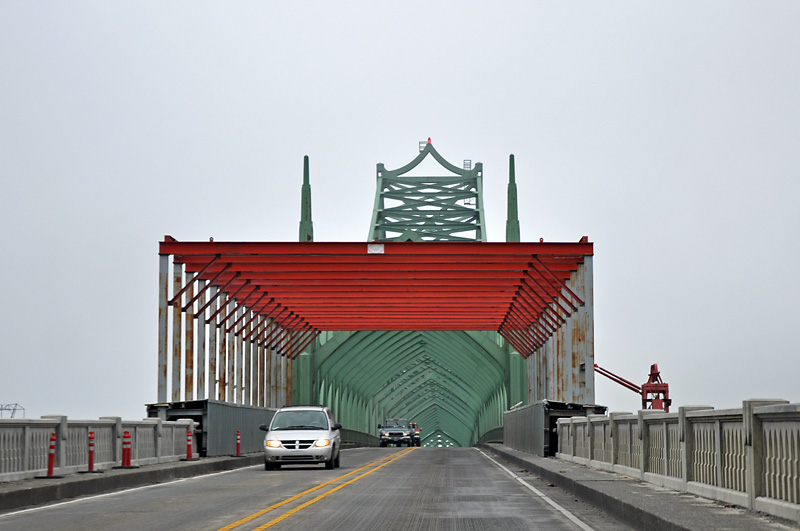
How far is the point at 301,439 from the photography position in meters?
27.1

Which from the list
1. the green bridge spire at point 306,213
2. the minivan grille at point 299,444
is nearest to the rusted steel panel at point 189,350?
→ the minivan grille at point 299,444

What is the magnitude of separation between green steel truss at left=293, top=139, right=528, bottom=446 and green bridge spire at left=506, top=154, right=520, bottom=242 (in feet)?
0.33

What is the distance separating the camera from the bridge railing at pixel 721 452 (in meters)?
10.5

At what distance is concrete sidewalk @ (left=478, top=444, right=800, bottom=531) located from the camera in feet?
34.4

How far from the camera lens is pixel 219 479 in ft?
78.5

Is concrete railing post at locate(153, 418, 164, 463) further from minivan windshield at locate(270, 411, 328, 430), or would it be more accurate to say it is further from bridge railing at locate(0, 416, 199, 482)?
minivan windshield at locate(270, 411, 328, 430)

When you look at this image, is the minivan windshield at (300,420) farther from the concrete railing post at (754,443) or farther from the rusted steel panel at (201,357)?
the concrete railing post at (754,443)

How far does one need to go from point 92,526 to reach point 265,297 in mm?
40531

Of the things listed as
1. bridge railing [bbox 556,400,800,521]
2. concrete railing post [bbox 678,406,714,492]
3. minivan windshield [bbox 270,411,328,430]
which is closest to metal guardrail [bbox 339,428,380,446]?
minivan windshield [bbox 270,411,328,430]

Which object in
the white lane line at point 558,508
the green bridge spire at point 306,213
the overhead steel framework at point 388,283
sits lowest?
the white lane line at point 558,508

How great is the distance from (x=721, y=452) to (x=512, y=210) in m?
88.5

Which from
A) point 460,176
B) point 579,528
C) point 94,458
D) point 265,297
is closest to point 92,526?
point 579,528

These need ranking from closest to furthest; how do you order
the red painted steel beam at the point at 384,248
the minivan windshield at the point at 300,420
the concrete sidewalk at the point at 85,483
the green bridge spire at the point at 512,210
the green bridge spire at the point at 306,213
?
the concrete sidewalk at the point at 85,483, the minivan windshield at the point at 300,420, the red painted steel beam at the point at 384,248, the green bridge spire at the point at 306,213, the green bridge spire at the point at 512,210

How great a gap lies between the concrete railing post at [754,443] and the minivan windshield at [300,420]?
17152 millimetres
